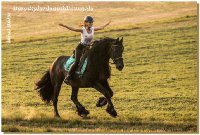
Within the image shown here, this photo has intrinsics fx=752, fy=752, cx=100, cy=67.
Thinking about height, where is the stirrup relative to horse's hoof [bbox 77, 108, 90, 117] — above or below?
above

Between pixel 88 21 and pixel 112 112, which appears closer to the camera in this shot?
pixel 112 112

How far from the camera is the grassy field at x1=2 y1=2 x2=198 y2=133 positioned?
17.5 m

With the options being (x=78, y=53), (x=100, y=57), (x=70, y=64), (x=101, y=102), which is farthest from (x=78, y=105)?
(x=100, y=57)

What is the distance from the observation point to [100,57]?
16.8 meters

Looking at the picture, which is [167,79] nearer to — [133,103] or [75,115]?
[133,103]

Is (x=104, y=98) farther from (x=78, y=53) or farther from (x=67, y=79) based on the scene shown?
(x=78, y=53)

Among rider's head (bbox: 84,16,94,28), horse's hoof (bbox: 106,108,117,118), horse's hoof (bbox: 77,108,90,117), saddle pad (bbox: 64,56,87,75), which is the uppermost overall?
rider's head (bbox: 84,16,94,28)

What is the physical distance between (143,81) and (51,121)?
10.0ft

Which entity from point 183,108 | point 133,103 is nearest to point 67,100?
point 133,103

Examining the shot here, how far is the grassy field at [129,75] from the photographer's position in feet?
57.3

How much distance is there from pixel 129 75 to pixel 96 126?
3066mm

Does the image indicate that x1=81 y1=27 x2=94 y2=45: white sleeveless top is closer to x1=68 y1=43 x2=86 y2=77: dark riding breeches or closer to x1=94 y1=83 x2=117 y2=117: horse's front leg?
x1=68 y1=43 x2=86 y2=77: dark riding breeches

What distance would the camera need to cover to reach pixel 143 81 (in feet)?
63.8

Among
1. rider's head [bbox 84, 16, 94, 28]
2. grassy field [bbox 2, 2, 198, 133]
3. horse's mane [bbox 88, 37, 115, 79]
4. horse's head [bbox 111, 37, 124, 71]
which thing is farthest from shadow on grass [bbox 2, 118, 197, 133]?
rider's head [bbox 84, 16, 94, 28]
